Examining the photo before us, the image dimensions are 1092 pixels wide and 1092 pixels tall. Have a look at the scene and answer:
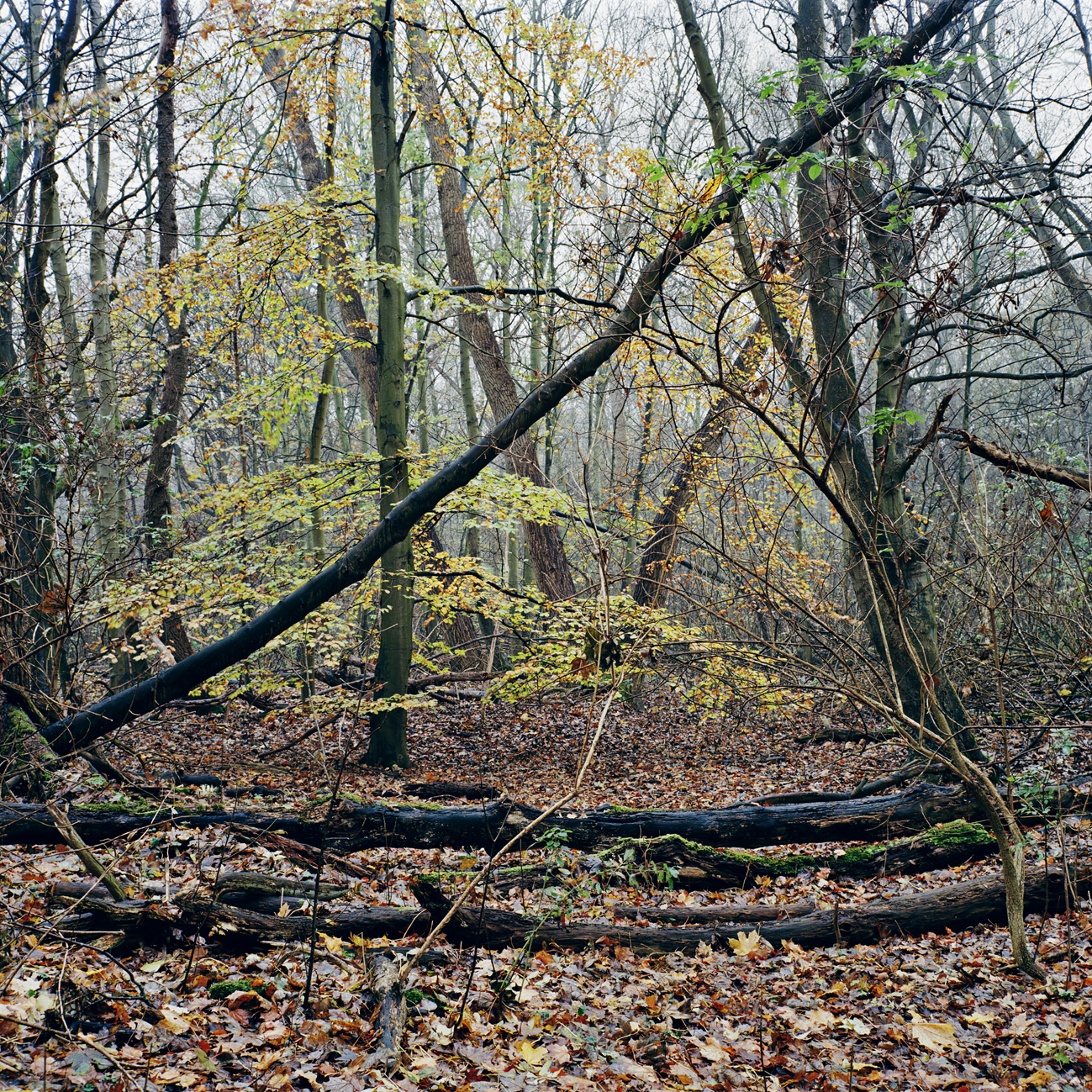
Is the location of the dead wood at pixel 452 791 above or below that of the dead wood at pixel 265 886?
below

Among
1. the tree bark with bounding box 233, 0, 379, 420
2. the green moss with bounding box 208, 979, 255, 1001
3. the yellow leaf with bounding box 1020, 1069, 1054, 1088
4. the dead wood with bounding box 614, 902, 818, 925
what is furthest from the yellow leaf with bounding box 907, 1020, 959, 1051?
the tree bark with bounding box 233, 0, 379, 420

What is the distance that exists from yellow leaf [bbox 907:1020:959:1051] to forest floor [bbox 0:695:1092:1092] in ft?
0.04

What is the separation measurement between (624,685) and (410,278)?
709 centimetres

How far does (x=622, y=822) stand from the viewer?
19.4 feet

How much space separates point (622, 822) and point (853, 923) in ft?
5.78

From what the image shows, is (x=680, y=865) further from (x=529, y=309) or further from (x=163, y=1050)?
(x=529, y=309)

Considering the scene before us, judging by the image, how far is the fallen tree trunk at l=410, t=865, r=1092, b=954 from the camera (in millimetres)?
4520

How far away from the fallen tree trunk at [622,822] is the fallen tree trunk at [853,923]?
0.70 metres

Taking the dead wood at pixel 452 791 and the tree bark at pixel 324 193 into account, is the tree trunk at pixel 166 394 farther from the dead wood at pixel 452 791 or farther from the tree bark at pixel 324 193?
the dead wood at pixel 452 791

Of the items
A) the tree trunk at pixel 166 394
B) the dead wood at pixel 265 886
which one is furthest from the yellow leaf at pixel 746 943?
the tree trunk at pixel 166 394

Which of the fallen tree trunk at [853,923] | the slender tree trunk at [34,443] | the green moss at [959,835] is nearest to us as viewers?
the fallen tree trunk at [853,923]

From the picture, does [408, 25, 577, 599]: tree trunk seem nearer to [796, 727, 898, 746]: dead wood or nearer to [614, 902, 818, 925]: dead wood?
[796, 727, 898, 746]: dead wood

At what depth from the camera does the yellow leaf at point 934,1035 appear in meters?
3.69

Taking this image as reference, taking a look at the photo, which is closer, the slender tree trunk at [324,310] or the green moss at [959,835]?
the green moss at [959,835]
